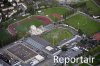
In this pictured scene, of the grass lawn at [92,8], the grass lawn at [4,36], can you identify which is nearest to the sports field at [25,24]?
the grass lawn at [4,36]

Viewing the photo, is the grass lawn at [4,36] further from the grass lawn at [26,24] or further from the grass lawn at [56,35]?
the grass lawn at [56,35]

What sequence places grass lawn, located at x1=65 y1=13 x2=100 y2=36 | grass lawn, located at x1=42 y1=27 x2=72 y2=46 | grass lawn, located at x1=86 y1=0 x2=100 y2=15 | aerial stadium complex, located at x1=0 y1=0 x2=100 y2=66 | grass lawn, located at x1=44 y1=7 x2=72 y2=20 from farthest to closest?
grass lawn, located at x1=86 y1=0 x2=100 y2=15, grass lawn, located at x1=44 y1=7 x2=72 y2=20, grass lawn, located at x1=65 y1=13 x2=100 y2=36, grass lawn, located at x1=42 y1=27 x2=72 y2=46, aerial stadium complex, located at x1=0 y1=0 x2=100 y2=66

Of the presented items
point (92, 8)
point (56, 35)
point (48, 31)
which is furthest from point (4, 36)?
point (92, 8)

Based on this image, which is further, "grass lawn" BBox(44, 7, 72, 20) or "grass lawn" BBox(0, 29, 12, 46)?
"grass lawn" BBox(44, 7, 72, 20)

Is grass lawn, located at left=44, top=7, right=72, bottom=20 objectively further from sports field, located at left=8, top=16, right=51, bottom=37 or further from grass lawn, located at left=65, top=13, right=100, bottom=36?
grass lawn, located at left=65, top=13, right=100, bottom=36

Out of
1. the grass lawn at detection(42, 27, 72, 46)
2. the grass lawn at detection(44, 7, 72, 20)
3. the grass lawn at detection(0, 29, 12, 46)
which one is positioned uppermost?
the grass lawn at detection(44, 7, 72, 20)

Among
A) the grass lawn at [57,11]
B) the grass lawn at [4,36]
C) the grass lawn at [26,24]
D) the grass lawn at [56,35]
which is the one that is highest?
the grass lawn at [57,11]

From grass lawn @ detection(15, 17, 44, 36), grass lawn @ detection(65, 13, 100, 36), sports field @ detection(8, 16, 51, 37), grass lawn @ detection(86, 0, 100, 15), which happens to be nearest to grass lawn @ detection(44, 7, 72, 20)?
sports field @ detection(8, 16, 51, 37)
